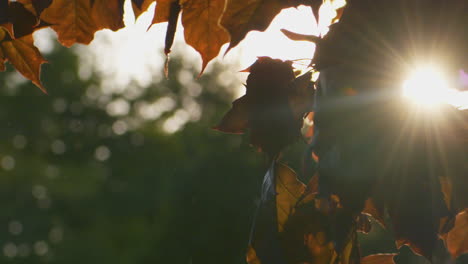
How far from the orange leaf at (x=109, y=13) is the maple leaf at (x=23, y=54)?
252mm

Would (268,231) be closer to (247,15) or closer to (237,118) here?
(237,118)

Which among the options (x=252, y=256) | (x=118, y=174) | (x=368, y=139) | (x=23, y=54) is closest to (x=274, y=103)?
(x=368, y=139)

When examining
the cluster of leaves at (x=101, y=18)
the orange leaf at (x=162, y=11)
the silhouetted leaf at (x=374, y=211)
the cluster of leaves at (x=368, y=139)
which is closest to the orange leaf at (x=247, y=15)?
the cluster of leaves at (x=368, y=139)

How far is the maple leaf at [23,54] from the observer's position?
4.73ft

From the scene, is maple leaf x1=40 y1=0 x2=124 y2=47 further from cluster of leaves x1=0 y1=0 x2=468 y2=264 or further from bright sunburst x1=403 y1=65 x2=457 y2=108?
bright sunburst x1=403 y1=65 x2=457 y2=108

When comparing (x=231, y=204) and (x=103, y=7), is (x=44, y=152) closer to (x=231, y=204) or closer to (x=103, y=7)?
(x=231, y=204)

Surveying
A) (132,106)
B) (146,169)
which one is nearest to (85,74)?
(132,106)

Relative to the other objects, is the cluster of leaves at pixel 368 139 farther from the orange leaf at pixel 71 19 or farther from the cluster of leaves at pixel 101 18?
the orange leaf at pixel 71 19

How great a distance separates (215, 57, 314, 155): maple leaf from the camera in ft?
3.66

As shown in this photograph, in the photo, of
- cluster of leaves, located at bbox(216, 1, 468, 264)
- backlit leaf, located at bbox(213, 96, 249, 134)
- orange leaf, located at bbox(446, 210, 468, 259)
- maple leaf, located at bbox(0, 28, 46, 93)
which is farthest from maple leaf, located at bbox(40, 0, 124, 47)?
orange leaf, located at bbox(446, 210, 468, 259)

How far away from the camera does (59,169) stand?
76.5 ft

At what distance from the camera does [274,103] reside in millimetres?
1152

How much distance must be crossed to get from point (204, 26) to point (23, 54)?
1.93 ft

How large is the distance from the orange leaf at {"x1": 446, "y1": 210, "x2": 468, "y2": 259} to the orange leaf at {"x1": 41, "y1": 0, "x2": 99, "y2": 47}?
104 cm
